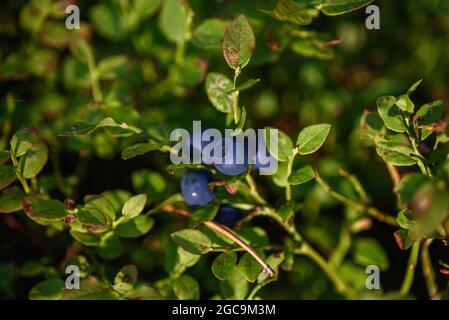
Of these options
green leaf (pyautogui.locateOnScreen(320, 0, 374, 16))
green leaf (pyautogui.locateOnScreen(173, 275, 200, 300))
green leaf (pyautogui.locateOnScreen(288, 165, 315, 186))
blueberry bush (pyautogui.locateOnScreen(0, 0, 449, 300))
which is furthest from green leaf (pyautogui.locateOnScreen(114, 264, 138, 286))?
green leaf (pyautogui.locateOnScreen(320, 0, 374, 16))

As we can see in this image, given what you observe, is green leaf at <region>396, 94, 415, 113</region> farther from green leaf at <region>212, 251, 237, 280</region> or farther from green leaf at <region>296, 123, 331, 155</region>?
green leaf at <region>212, 251, 237, 280</region>

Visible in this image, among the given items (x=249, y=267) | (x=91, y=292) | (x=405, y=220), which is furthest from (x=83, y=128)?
(x=405, y=220)

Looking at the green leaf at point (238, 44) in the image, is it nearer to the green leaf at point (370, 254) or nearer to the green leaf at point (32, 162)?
the green leaf at point (32, 162)

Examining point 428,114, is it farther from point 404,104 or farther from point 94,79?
point 94,79
